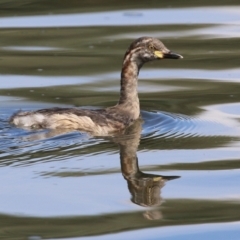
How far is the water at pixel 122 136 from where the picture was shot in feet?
24.8

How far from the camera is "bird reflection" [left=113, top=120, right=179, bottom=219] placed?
26.2 feet

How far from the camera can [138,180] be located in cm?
870

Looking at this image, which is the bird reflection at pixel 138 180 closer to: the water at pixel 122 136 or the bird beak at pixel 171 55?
the water at pixel 122 136

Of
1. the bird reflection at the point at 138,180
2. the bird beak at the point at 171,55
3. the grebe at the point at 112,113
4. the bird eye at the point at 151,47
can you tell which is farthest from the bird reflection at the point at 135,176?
the bird eye at the point at 151,47

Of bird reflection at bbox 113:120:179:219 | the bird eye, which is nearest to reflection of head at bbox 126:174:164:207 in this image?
bird reflection at bbox 113:120:179:219

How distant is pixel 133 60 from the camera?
37.8ft

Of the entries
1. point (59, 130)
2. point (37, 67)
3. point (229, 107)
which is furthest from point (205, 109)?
point (37, 67)

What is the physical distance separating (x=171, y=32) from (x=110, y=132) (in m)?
4.82

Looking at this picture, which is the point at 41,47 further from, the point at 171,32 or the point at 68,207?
the point at 68,207

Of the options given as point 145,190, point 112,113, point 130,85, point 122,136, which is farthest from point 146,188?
point 130,85

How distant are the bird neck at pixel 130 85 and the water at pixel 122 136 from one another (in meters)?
0.22

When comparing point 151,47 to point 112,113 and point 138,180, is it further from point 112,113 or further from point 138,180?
point 138,180

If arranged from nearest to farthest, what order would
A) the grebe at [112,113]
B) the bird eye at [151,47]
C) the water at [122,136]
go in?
1. the water at [122,136]
2. the grebe at [112,113]
3. the bird eye at [151,47]

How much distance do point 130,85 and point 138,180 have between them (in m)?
2.97
